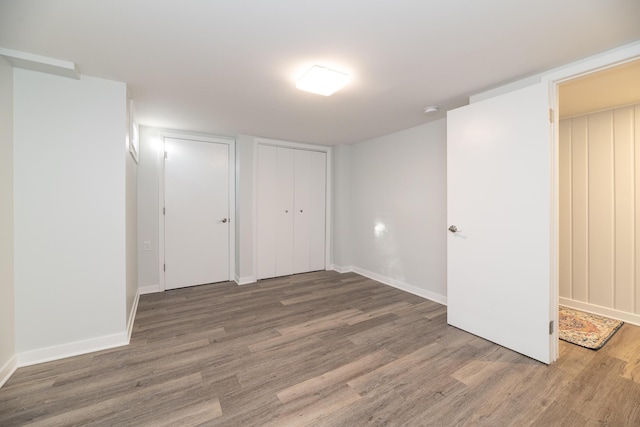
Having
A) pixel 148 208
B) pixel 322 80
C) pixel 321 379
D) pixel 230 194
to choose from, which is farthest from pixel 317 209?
pixel 321 379

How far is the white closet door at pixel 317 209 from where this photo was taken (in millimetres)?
4754

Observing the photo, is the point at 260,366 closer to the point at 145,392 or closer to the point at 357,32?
the point at 145,392

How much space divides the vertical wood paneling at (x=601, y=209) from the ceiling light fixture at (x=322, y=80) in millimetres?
2998

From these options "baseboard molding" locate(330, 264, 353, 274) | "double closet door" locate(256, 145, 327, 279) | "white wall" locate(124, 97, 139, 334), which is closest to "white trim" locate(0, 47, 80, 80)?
"white wall" locate(124, 97, 139, 334)

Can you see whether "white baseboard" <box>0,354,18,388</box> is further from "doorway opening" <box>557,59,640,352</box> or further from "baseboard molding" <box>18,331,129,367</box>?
"doorway opening" <box>557,59,640,352</box>

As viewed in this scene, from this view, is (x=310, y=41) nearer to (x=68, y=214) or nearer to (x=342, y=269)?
(x=68, y=214)

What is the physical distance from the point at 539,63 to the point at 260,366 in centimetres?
305

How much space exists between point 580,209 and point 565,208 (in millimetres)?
136

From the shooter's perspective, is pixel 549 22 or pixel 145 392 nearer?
pixel 549 22

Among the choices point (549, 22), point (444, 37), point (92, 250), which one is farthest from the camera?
point (92, 250)

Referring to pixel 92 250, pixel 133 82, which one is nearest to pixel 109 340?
pixel 92 250

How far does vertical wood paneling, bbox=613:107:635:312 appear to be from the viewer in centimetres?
277

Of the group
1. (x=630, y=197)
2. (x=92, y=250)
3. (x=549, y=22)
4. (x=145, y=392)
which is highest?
(x=549, y=22)

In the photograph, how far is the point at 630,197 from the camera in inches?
110
